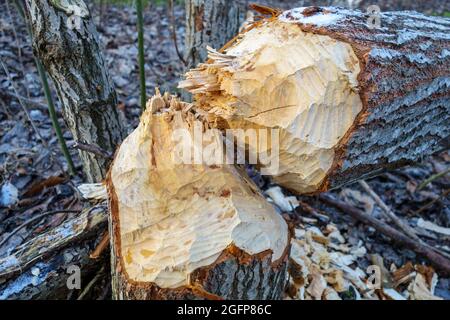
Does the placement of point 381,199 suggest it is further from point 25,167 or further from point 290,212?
point 25,167

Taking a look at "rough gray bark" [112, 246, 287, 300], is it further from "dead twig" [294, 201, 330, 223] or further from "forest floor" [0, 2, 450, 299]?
"dead twig" [294, 201, 330, 223]

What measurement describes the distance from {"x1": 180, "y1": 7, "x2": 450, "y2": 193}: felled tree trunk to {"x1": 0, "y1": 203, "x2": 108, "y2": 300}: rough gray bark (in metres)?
0.69

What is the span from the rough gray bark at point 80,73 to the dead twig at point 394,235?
132 cm

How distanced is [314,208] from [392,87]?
126 cm

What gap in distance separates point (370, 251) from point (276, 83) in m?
1.37

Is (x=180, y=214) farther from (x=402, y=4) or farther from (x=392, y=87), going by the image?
(x=402, y=4)

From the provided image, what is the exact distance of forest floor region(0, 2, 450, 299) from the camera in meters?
1.81

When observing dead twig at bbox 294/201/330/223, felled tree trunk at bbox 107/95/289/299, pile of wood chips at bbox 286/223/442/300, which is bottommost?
pile of wood chips at bbox 286/223/442/300

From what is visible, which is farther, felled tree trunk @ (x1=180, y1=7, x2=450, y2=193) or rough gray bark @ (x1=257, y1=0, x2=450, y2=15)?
rough gray bark @ (x1=257, y1=0, x2=450, y2=15)

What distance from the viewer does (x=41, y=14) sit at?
1.30 meters

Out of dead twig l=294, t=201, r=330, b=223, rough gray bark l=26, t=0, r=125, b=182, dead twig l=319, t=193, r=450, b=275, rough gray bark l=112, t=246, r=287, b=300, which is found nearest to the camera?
rough gray bark l=112, t=246, r=287, b=300

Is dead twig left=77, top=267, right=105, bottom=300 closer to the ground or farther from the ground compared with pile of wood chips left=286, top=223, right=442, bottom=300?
farther from the ground

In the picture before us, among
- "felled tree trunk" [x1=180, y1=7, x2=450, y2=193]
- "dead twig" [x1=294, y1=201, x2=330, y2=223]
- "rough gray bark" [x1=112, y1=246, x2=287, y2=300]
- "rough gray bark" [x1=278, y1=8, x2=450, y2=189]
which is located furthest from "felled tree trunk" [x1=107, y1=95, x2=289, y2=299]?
"dead twig" [x1=294, y1=201, x2=330, y2=223]
